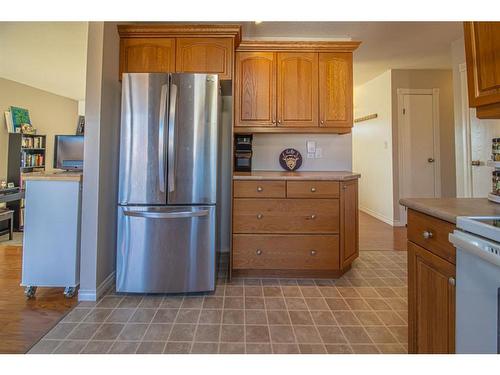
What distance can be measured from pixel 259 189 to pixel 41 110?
19.0 feet

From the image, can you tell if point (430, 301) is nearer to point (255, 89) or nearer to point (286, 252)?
point (286, 252)

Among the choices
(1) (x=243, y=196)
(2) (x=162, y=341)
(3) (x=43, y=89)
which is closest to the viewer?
(2) (x=162, y=341)

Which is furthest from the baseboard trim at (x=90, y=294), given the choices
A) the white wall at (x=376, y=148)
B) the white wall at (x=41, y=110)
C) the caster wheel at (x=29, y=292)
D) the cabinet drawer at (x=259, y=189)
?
the white wall at (x=376, y=148)

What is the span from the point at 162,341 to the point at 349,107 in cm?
253

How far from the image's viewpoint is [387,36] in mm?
3340

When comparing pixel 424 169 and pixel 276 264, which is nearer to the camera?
pixel 276 264

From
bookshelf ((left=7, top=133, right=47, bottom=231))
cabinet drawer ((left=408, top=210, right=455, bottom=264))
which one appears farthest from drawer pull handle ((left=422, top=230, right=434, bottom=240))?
bookshelf ((left=7, top=133, right=47, bottom=231))

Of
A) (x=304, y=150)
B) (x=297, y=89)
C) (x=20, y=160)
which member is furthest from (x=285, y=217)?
(x=20, y=160)

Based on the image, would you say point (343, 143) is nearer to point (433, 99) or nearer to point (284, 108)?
point (284, 108)

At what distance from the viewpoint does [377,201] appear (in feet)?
16.6

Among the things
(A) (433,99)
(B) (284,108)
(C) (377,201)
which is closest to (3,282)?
(B) (284,108)

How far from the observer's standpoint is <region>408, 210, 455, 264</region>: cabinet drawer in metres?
0.96

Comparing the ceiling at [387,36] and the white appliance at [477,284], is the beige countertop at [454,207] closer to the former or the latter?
the white appliance at [477,284]

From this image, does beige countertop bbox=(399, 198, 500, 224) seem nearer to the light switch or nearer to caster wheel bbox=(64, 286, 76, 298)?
the light switch
